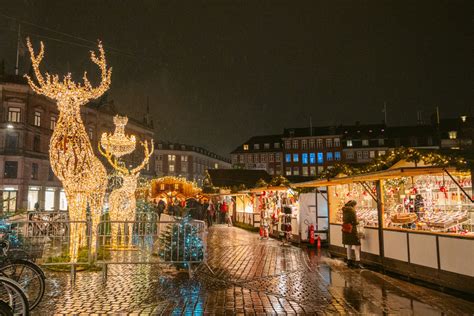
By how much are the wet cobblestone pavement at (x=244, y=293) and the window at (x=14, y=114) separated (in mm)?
43326

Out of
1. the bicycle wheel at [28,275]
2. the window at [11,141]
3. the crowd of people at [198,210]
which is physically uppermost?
the window at [11,141]

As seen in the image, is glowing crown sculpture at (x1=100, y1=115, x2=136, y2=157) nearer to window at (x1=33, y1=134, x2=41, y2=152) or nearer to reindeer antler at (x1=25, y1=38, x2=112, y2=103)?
reindeer antler at (x1=25, y1=38, x2=112, y2=103)

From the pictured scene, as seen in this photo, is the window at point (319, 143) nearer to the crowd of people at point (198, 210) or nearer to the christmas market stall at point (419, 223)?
the crowd of people at point (198, 210)

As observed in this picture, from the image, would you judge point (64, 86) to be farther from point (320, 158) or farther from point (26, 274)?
point (320, 158)

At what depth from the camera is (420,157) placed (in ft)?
33.2

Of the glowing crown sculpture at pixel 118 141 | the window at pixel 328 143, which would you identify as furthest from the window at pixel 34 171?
the window at pixel 328 143

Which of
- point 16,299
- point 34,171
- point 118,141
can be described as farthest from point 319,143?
point 16,299

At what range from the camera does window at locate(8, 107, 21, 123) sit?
156 ft

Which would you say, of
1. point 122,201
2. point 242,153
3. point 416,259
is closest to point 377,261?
point 416,259

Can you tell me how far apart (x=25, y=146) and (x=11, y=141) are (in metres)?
1.52

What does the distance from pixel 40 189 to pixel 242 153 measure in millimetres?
48629

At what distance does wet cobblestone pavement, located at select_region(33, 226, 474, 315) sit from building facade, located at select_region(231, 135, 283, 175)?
247ft

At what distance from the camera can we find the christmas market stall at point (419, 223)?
8.74 m

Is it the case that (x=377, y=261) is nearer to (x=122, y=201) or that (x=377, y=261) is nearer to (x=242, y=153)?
(x=122, y=201)
